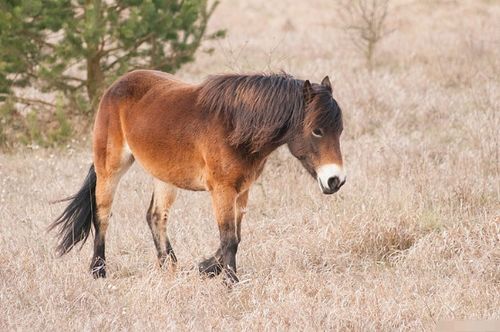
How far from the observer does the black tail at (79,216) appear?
6.55 meters

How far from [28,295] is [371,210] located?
288 centimetres

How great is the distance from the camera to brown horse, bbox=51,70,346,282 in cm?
532

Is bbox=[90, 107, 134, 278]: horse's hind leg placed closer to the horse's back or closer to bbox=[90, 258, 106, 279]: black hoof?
bbox=[90, 258, 106, 279]: black hoof

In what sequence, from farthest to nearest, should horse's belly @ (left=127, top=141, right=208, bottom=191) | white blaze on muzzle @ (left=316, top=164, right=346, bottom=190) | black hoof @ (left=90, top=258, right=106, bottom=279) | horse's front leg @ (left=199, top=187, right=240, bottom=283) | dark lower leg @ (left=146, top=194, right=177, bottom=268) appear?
dark lower leg @ (left=146, top=194, right=177, bottom=268) < black hoof @ (left=90, top=258, right=106, bottom=279) < horse's belly @ (left=127, top=141, right=208, bottom=191) < horse's front leg @ (left=199, top=187, right=240, bottom=283) < white blaze on muzzle @ (left=316, top=164, right=346, bottom=190)

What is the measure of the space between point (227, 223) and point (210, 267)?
18.9 inches

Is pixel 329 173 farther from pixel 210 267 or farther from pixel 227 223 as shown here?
pixel 210 267

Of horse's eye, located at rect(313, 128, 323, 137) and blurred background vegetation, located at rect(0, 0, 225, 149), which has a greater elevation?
horse's eye, located at rect(313, 128, 323, 137)

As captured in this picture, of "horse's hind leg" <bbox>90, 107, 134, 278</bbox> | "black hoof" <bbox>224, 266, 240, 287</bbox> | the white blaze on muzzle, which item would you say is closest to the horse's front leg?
"black hoof" <bbox>224, 266, 240, 287</bbox>

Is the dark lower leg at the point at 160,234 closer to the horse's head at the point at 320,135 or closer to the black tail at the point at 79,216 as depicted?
the black tail at the point at 79,216

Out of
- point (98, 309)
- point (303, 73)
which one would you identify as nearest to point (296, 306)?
point (98, 309)

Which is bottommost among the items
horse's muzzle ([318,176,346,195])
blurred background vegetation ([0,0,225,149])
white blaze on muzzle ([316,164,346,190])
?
blurred background vegetation ([0,0,225,149])

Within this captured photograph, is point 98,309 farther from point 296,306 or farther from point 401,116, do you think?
point 401,116

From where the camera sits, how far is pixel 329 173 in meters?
5.11

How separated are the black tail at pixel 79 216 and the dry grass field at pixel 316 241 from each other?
18 centimetres
